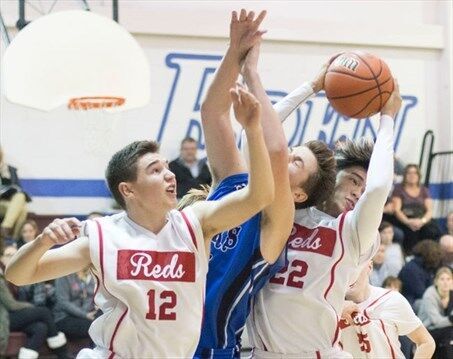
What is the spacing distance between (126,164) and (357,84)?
3.21 ft

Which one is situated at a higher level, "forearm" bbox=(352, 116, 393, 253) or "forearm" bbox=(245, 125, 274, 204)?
"forearm" bbox=(245, 125, 274, 204)

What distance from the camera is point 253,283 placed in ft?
11.7

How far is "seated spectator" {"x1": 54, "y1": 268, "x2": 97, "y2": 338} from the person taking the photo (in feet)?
27.8

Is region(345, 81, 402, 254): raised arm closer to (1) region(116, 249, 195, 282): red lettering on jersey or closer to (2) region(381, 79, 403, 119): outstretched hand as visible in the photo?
(2) region(381, 79, 403, 119): outstretched hand

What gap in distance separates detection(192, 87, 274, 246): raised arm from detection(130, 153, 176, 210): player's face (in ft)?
0.60

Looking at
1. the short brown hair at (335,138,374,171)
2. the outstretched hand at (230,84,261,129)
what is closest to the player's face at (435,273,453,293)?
the short brown hair at (335,138,374,171)

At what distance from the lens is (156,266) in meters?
3.27

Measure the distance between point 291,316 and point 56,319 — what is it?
17.4ft

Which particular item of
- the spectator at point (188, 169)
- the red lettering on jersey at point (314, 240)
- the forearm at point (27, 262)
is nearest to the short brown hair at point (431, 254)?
the spectator at point (188, 169)

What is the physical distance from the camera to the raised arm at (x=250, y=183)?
3035mm

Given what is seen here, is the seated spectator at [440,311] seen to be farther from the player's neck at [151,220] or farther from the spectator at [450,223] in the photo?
the player's neck at [151,220]

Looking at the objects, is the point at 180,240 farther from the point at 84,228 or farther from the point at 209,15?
the point at 209,15

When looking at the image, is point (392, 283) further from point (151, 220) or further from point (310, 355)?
point (151, 220)

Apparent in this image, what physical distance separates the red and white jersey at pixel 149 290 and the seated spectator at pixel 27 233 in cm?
582
